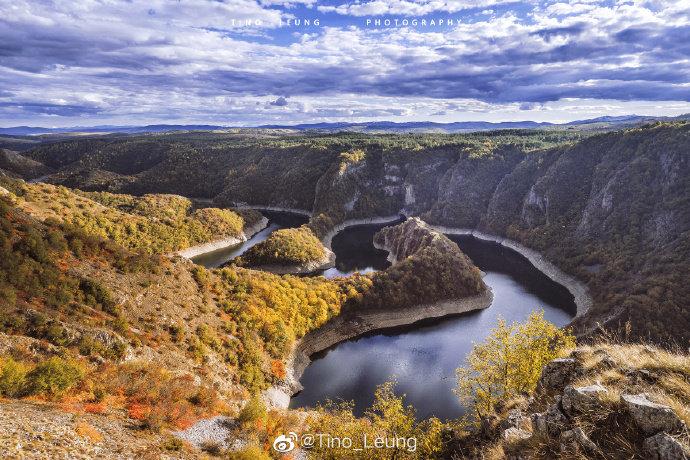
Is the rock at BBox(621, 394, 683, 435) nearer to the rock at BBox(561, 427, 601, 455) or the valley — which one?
the valley

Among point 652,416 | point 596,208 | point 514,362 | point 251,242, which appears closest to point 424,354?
point 514,362

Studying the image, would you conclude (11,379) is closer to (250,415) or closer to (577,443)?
(250,415)

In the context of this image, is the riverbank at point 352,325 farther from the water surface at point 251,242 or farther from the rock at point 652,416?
the water surface at point 251,242

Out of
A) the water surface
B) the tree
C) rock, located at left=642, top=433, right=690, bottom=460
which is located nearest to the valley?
the tree

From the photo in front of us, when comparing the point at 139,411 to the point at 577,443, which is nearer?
the point at 577,443

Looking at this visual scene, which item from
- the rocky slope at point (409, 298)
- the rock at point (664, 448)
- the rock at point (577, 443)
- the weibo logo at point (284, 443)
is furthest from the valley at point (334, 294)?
the rock at point (664, 448)

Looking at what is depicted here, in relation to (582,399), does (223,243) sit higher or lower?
lower
